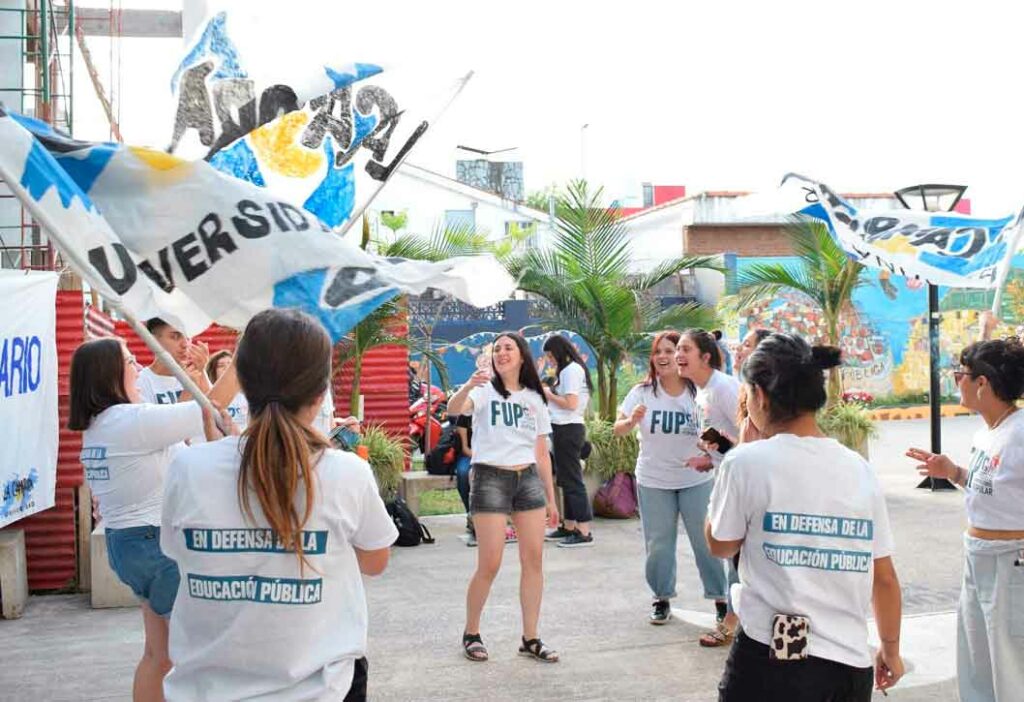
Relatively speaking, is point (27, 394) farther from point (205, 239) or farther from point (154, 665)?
point (205, 239)

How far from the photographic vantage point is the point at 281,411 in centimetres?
275

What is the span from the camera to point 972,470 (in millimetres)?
4883

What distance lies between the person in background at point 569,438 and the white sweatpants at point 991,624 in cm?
520

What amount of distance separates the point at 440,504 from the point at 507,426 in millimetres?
6747

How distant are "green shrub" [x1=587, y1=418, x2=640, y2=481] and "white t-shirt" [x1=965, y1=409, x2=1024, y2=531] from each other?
7.04m

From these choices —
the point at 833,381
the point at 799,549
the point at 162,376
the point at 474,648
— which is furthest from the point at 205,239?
the point at 833,381

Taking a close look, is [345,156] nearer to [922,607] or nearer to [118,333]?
[922,607]

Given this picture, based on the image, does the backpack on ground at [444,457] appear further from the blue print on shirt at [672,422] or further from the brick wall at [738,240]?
the brick wall at [738,240]

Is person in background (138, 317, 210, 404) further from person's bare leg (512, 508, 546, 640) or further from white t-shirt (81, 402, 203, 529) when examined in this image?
person's bare leg (512, 508, 546, 640)

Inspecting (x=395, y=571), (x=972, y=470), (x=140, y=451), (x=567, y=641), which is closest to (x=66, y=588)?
(x=395, y=571)

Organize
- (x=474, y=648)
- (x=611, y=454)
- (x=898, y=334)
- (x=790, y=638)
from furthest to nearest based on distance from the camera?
(x=898, y=334), (x=611, y=454), (x=474, y=648), (x=790, y=638)

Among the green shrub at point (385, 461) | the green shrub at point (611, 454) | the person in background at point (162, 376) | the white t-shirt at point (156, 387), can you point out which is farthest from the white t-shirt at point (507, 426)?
the green shrub at point (611, 454)

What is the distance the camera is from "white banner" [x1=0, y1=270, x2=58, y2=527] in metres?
7.38

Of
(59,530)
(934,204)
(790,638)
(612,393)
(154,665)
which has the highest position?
(934,204)
